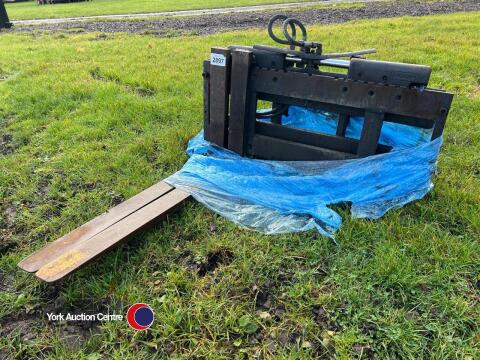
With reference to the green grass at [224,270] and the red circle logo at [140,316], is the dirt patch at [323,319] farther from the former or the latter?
the red circle logo at [140,316]

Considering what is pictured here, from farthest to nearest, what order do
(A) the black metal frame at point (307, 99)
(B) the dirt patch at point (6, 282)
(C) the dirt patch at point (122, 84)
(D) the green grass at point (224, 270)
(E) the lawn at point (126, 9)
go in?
(E) the lawn at point (126, 9)
(C) the dirt patch at point (122, 84)
(A) the black metal frame at point (307, 99)
(B) the dirt patch at point (6, 282)
(D) the green grass at point (224, 270)

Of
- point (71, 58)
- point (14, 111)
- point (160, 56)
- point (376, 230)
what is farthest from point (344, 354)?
point (71, 58)

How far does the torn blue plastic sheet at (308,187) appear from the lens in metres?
2.66

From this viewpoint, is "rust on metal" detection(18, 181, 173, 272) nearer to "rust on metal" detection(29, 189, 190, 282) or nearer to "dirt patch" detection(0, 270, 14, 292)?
"rust on metal" detection(29, 189, 190, 282)

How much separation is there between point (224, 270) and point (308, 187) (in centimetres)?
103

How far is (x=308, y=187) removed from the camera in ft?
9.56

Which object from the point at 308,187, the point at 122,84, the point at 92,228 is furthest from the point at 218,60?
the point at 122,84

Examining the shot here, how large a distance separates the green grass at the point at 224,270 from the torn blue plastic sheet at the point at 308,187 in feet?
0.35

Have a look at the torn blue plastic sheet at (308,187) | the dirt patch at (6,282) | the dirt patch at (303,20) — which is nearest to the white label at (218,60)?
the torn blue plastic sheet at (308,187)

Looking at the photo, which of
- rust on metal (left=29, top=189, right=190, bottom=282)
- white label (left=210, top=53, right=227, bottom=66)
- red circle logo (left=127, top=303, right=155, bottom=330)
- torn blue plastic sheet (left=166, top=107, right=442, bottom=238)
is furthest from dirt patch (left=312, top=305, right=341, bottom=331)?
white label (left=210, top=53, right=227, bottom=66)

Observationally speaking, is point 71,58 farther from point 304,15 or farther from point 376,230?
point 304,15

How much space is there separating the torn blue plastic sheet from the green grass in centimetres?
11

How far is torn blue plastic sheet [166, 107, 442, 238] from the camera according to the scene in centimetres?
266

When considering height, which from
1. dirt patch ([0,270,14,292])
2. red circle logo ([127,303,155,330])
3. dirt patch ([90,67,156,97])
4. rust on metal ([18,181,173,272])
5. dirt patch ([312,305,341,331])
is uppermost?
dirt patch ([90,67,156,97])
